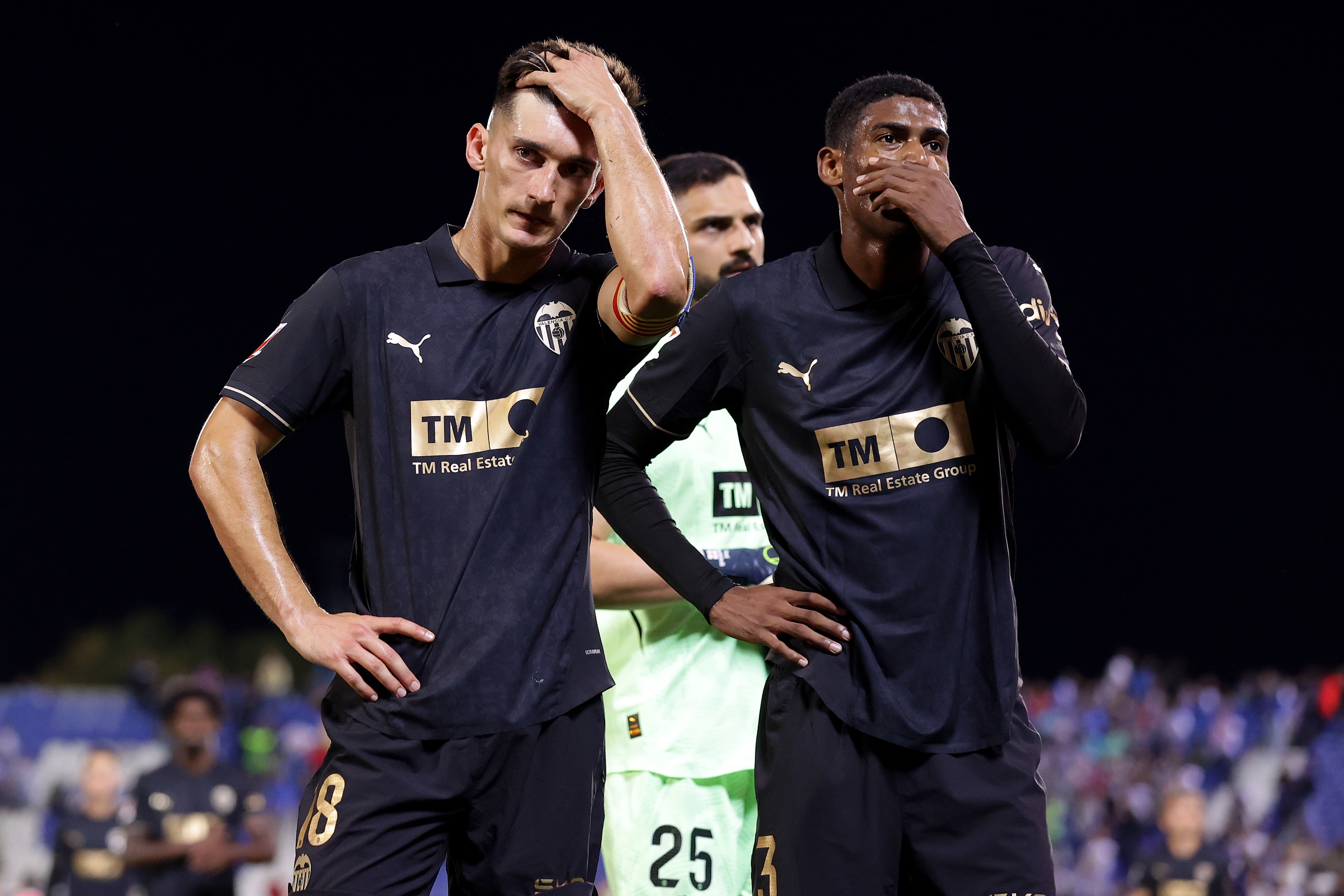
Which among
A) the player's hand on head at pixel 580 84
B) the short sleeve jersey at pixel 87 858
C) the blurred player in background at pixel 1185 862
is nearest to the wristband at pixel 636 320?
the player's hand on head at pixel 580 84

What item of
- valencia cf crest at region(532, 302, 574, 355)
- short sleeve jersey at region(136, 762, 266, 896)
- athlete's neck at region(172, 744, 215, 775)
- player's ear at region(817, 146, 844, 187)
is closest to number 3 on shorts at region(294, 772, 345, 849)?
valencia cf crest at region(532, 302, 574, 355)

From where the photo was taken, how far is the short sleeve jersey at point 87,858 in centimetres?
709

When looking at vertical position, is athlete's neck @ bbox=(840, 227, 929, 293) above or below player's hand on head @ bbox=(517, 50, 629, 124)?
below

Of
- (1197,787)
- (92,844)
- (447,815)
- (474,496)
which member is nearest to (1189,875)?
(92,844)

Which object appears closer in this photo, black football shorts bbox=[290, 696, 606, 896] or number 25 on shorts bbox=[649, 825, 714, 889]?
black football shorts bbox=[290, 696, 606, 896]

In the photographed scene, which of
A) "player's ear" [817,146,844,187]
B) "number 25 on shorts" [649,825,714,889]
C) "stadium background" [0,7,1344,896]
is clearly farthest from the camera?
"stadium background" [0,7,1344,896]

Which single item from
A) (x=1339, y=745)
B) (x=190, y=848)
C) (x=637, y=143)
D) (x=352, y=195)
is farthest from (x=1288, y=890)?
(x=352, y=195)

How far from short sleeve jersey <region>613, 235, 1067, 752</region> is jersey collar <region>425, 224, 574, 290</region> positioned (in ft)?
1.05

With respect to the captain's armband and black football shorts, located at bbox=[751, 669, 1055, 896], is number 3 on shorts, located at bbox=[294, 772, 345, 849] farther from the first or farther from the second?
the captain's armband

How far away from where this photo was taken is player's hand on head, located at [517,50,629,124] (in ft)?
8.69

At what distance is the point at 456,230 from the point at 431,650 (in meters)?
0.92

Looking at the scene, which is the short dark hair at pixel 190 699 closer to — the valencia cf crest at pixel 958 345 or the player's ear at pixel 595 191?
the player's ear at pixel 595 191

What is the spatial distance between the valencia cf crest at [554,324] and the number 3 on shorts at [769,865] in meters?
1.07

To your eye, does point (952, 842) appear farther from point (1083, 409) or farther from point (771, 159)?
point (771, 159)
